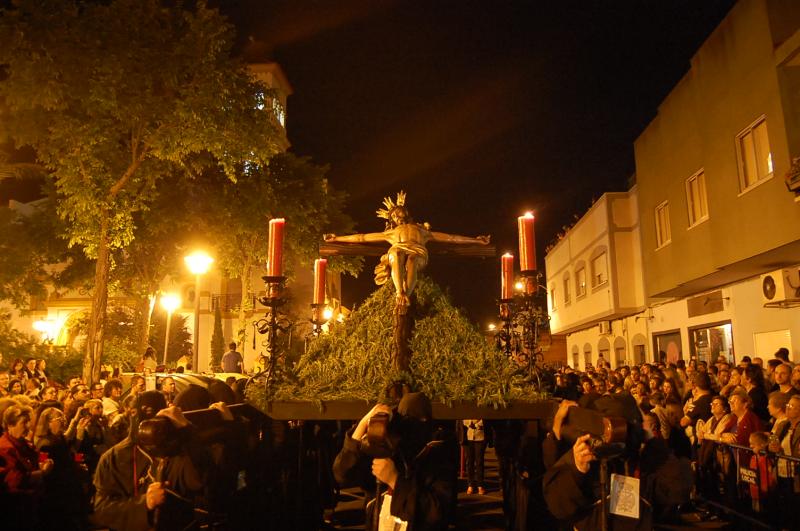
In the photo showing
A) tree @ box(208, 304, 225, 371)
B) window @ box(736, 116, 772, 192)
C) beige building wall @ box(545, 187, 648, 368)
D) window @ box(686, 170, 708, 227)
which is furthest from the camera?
tree @ box(208, 304, 225, 371)

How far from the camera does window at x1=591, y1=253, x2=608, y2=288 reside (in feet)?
81.9

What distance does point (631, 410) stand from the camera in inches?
134

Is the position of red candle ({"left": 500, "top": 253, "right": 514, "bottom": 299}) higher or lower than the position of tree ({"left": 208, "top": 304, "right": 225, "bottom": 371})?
lower

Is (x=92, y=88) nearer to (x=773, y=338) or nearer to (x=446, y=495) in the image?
(x=446, y=495)

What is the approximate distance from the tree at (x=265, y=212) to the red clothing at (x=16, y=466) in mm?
14565

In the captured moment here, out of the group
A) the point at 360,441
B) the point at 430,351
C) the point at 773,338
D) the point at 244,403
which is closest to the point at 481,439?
the point at 430,351

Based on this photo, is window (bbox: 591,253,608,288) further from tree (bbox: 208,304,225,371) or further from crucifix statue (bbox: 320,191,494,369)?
tree (bbox: 208,304,225,371)

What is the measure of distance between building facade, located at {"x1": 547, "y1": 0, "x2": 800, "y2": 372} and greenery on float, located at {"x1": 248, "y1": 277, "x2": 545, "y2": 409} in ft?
25.2

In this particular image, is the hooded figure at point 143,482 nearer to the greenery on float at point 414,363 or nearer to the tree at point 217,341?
the greenery on float at point 414,363

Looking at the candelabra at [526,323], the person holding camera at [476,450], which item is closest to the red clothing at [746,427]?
the candelabra at [526,323]

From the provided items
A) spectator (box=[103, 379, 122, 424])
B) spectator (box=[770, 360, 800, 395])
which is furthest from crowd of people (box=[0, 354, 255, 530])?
spectator (box=[770, 360, 800, 395])

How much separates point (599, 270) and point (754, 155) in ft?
44.8

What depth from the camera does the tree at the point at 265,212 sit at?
70.5ft

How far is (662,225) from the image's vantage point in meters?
18.9
